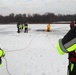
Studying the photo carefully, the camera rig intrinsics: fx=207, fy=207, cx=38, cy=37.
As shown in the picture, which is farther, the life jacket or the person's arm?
the life jacket

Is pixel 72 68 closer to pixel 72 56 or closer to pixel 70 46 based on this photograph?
pixel 72 56

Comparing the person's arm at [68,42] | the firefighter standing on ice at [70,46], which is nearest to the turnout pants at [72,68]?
the firefighter standing on ice at [70,46]

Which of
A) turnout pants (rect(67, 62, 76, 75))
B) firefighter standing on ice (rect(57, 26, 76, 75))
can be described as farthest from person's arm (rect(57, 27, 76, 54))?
turnout pants (rect(67, 62, 76, 75))

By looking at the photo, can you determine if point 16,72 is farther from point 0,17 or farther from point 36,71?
point 0,17

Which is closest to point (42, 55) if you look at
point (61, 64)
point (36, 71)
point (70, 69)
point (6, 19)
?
point (61, 64)

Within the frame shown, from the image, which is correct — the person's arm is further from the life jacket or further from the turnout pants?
the turnout pants

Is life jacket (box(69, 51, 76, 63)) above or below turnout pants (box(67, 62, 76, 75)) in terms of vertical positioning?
above

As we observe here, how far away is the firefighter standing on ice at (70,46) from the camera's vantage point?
2.48 metres

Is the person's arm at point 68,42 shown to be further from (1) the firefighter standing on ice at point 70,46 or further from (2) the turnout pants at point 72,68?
(2) the turnout pants at point 72,68

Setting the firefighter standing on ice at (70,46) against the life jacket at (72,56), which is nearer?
the firefighter standing on ice at (70,46)

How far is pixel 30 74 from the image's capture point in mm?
6953

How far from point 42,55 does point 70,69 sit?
7.22 metres

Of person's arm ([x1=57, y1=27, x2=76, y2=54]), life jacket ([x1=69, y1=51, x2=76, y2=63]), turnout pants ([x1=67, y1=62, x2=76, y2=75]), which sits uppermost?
person's arm ([x1=57, y1=27, x2=76, y2=54])

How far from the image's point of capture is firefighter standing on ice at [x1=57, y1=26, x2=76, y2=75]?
248 centimetres
